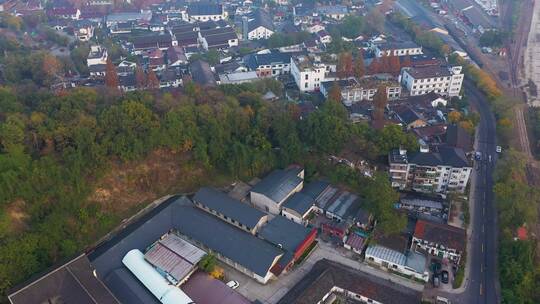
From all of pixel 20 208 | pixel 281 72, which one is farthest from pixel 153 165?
pixel 281 72

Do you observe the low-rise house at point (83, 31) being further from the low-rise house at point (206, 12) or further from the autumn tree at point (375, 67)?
the autumn tree at point (375, 67)

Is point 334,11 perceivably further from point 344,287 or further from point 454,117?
point 344,287

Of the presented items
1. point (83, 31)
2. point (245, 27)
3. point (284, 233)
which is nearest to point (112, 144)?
point (284, 233)

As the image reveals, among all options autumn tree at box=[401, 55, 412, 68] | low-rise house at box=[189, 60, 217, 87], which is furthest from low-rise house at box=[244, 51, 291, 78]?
autumn tree at box=[401, 55, 412, 68]

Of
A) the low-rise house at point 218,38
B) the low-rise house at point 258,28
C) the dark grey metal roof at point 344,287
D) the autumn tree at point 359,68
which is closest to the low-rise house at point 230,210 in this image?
the dark grey metal roof at point 344,287

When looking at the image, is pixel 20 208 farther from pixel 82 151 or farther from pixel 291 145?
pixel 291 145

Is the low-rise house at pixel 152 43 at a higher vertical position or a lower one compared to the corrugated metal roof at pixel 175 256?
higher

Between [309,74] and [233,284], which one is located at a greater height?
[309,74]
